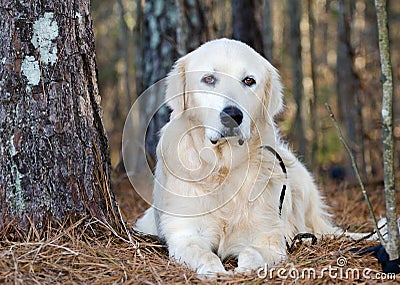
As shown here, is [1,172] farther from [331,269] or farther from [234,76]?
[331,269]

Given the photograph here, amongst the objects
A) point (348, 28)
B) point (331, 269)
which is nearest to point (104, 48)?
point (348, 28)

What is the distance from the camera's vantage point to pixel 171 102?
3.33 m

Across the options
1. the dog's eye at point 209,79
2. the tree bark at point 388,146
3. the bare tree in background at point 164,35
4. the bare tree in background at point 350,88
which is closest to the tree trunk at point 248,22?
the bare tree in background at point 164,35

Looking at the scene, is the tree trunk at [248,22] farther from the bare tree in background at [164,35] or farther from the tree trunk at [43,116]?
the tree trunk at [43,116]

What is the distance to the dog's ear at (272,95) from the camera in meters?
3.37

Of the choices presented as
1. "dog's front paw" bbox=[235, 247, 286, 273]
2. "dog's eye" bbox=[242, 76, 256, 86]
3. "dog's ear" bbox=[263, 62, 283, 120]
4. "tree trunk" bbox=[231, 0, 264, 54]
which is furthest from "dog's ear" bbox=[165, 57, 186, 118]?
"tree trunk" bbox=[231, 0, 264, 54]

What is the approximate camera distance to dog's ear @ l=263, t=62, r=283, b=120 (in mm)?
3371

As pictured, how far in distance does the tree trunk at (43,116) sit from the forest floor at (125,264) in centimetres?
14

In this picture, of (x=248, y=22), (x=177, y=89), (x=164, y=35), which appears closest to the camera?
(x=177, y=89)

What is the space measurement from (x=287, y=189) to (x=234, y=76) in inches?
31.7

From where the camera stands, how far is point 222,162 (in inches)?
124

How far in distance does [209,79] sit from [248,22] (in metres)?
3.73

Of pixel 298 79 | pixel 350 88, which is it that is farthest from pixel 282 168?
pixel 298 79

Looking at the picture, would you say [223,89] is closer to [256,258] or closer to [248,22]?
[256,258]
